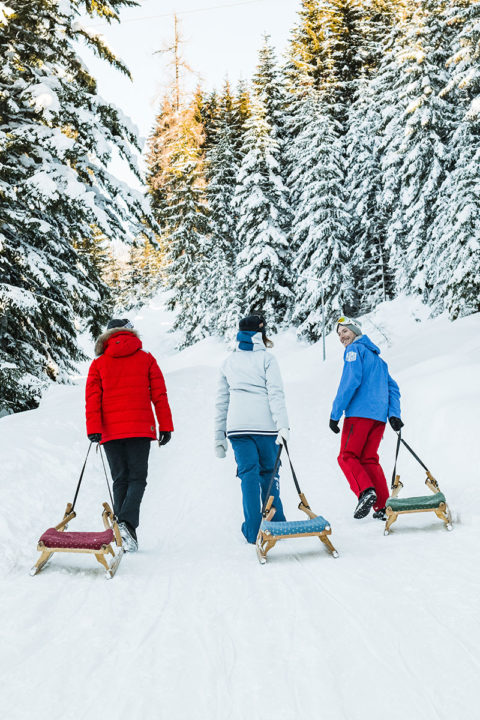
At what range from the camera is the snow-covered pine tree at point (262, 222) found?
92.6ft

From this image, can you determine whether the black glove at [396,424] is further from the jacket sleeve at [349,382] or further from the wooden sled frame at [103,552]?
the wooden sled frame at [103,552]

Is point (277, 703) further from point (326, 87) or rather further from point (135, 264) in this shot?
point (135, 264)

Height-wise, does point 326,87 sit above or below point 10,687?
above

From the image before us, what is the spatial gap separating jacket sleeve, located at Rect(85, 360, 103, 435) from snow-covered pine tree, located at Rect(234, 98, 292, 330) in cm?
2419

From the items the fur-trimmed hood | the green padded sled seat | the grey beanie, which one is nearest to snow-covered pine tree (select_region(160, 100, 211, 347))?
the grey beanie

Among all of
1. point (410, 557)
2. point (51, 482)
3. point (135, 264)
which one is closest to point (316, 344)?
point (51, 482)

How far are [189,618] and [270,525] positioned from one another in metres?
1.11

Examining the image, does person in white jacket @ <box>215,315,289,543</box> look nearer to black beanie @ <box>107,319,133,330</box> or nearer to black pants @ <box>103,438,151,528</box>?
black pants @ <box>103,438,151,528</box>

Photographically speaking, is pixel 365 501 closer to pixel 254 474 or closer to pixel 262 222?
pixel 254 474

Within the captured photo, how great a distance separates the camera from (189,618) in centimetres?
286

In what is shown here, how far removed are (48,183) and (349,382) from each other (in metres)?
5.92

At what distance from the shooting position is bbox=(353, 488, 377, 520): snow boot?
187 inches

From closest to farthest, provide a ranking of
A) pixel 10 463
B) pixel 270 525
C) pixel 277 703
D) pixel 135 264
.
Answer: pixel 277 703, pixel 270 525, pixel 10 463, pixel 135 264

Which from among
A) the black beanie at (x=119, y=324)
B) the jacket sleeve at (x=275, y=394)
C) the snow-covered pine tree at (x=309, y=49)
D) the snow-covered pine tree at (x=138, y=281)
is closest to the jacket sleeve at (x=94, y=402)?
the black beanie at (x=119, y=324)
